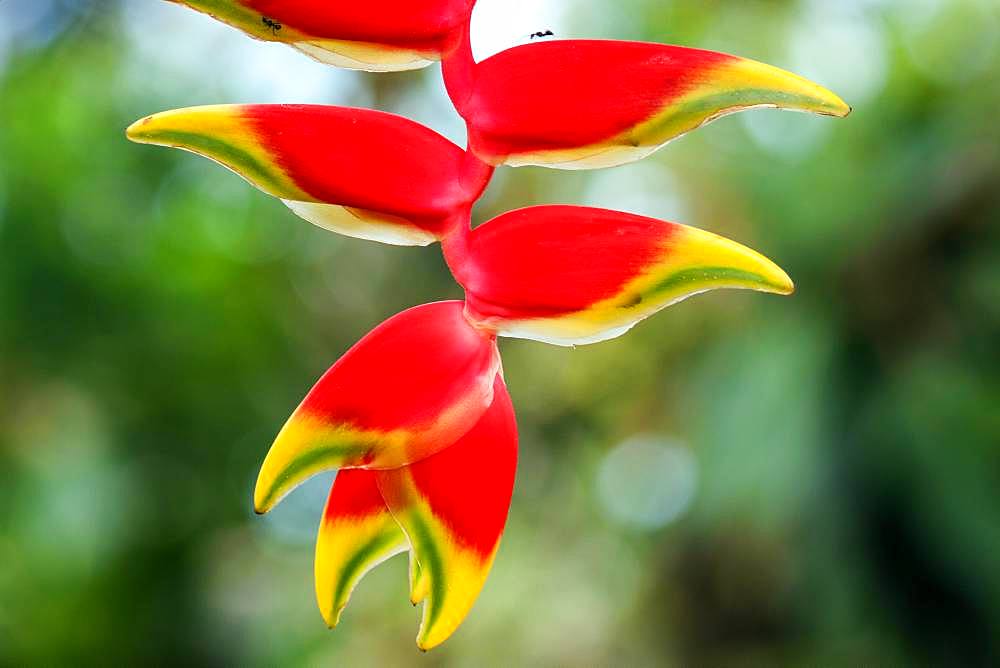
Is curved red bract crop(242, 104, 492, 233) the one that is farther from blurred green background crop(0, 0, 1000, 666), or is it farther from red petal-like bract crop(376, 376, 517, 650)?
blurred green background crop(0, 0, 1000, 666)

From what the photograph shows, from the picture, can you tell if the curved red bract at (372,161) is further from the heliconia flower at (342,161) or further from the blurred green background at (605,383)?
the blurred green background at (605,383)

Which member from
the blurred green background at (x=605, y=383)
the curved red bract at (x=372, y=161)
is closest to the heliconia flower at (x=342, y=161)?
the curved red bract at (x=372, y=161)

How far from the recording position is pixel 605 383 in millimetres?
3568

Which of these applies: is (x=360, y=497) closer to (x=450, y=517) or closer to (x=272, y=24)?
(x=450, y=517)

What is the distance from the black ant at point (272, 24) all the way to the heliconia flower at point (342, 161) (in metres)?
0.02

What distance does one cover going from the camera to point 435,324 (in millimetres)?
316

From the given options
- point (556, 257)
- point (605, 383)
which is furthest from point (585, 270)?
point (605, 383)

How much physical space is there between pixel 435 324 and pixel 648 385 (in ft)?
10.5

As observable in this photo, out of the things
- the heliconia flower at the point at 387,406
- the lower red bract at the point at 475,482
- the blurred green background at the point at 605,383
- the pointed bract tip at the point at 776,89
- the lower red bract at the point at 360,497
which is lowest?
the blurred green background at the point at 605,383

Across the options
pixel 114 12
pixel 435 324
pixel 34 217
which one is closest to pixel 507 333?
pixel 435 324

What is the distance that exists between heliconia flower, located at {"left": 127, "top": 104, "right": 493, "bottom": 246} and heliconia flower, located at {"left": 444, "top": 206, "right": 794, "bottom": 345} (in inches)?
0.7

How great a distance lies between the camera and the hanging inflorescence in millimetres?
276

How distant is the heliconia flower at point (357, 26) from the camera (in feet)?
0.88

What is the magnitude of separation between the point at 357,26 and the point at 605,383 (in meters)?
3.32
